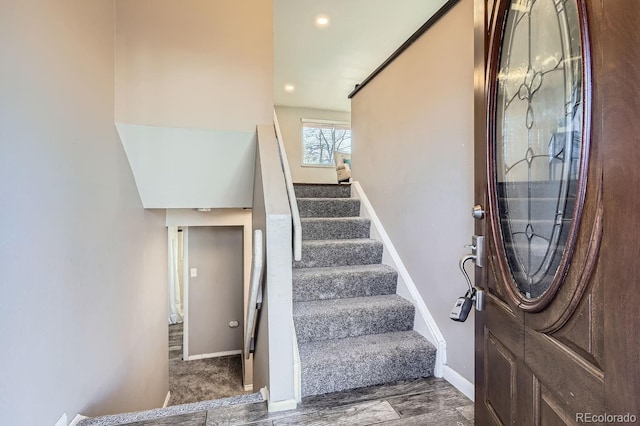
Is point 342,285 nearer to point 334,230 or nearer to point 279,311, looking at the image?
point 334,230

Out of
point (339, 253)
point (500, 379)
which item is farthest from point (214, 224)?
point (500, 379)

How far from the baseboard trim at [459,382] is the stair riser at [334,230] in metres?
1.37

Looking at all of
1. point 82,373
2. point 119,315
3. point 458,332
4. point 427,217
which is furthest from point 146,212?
point 458,332

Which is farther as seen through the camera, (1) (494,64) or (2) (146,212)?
(2) (146,212)

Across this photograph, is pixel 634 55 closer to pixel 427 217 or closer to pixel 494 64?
pixel 494 64

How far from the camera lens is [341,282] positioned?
236 cm

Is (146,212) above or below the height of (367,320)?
above

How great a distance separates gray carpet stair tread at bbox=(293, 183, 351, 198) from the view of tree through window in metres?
3.21

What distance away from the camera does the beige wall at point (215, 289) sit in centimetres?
509

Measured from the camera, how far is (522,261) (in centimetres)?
94

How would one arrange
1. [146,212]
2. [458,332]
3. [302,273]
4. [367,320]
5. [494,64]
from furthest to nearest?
[146,212]
[302,273]
[367,320]
[458,332]
[494,64]

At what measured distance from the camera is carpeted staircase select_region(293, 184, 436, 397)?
1776 mm

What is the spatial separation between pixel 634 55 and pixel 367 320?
73.3 inches

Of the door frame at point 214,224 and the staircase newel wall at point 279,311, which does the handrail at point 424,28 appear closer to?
the staircase newel wall at point 279,311
